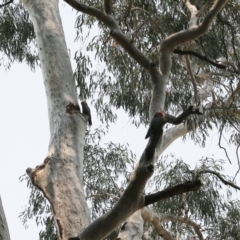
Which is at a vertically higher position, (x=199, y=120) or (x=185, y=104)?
(x=185, y=104)

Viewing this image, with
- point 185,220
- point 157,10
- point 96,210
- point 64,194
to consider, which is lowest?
point 64,194

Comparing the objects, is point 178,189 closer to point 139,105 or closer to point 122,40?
point 122,40

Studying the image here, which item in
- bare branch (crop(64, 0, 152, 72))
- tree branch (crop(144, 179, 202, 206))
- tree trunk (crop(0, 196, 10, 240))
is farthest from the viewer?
bare branch (crop(64, 0, 152, 72))

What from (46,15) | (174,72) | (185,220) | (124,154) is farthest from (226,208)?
(46,15)

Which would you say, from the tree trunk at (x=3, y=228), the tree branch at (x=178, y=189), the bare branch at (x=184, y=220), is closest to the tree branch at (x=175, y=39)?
the tree branch at (x=178, y=189)

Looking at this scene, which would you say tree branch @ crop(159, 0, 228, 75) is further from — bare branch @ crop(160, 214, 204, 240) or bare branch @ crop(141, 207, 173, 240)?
bare branch @ crop(160, 214, 204, 240)

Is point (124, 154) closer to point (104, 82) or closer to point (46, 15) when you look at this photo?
point (104, 82)

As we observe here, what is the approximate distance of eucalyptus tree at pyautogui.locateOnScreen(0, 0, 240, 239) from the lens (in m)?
2.96

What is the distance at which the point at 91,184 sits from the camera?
19.6 feet

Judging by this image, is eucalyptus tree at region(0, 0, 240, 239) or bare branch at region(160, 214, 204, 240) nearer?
eucalyptus tree at region(0, 0, 240, 239)

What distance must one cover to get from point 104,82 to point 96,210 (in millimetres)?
1338

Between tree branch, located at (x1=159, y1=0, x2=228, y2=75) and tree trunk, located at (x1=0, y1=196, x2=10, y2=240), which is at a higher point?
tree branch, located at (x1=159, y1=0, x2=228, y2=75)

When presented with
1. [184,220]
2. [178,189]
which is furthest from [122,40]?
[184,220]

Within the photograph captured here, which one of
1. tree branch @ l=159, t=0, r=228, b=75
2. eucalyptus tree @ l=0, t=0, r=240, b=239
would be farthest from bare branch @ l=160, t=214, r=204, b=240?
tree branch @ l=159, t=0, r=228, b=75
